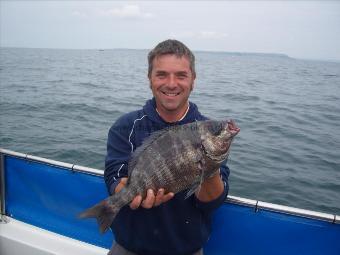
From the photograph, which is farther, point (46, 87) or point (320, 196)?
point (46, 87)

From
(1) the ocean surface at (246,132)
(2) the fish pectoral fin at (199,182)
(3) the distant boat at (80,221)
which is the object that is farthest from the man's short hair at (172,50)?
(1) the ocean surface at (246,132)

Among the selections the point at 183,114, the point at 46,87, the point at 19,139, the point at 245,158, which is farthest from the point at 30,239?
the point at 46,87

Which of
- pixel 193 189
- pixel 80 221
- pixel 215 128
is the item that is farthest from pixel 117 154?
pixel 80 221

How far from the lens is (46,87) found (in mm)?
28391

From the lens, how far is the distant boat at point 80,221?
3347 mm

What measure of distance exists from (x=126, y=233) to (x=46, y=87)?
1075 inches

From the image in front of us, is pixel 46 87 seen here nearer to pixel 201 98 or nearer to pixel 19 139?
pixel 201 98

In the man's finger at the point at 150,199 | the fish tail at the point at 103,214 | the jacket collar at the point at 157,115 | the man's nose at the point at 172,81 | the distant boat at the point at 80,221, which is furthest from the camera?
the distant boat at the point at 80,221

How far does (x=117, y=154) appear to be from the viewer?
10.3ft

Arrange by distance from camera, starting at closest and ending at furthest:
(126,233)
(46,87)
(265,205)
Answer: (126,233) → (265,205) → (46,87)

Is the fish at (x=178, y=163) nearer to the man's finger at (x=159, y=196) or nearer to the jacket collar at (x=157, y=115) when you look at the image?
the man's finger at (x=159, y=196)

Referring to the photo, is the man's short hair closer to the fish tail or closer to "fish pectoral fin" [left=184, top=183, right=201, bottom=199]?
"fish pectoral fin" [left=184, top=183, right=201, bottom=199]

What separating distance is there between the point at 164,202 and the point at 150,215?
0.61 feet

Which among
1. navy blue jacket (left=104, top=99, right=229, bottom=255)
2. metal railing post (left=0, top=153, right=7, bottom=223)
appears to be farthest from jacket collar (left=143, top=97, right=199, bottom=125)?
metal railing post (left=0, top=153, right=7, bottom=223)
